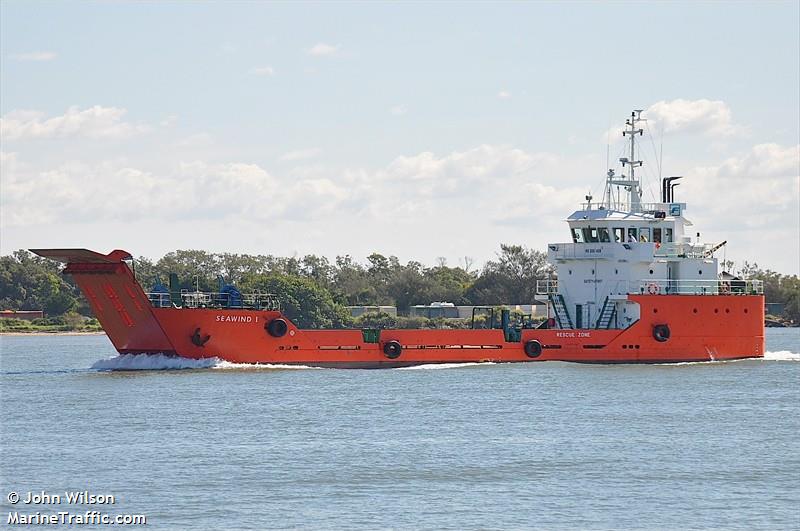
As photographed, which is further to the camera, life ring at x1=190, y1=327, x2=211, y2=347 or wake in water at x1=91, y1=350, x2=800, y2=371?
wake in water at x1=91, y1=350, x2=800, y2=371

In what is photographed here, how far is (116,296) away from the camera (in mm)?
36031

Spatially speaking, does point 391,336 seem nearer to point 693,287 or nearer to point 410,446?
point 693,287

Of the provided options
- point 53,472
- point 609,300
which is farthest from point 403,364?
point 53,472

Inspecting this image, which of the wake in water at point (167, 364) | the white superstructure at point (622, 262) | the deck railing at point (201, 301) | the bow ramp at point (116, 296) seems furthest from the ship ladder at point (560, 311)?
the bow ramp at point (116, 296)

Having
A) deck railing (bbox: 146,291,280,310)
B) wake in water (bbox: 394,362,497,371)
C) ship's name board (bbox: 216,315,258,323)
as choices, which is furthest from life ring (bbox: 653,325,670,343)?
ship's name board (bbox: 216,315,258,323)

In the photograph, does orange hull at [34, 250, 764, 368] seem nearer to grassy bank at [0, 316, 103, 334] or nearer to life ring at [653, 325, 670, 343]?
life ring at [653, 325, 670, 343]

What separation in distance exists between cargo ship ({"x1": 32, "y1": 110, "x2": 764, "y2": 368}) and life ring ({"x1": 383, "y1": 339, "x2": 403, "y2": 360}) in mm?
40

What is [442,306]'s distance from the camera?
8394 centimetres

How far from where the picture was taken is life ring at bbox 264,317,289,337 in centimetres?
3772

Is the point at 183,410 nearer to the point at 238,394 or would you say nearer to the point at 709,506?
the point at 238,394

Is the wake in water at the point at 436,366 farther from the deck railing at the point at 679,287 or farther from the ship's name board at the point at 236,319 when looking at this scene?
the ship's name board at the point at 236,319

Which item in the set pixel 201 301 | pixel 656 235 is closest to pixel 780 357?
pixel 656 235

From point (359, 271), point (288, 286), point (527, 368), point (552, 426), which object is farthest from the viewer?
point (359, 271)

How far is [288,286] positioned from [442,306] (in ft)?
34.2
